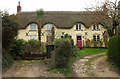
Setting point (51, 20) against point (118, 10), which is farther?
point (51, 20)

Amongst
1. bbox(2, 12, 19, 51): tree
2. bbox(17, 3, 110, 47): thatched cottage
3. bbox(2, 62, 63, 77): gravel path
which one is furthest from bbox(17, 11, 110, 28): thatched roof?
bbox(2, 62, 63, 77): gravel path

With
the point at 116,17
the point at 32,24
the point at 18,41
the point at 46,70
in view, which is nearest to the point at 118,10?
the point at 116,17

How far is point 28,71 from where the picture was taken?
8094mm

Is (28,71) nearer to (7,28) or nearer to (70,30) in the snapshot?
(7,28)

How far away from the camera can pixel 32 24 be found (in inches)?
959

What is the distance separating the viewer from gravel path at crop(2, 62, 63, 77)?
7429 mm

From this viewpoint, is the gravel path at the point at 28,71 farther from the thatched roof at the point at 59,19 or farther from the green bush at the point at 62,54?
the thatched roof at the point at 59,19

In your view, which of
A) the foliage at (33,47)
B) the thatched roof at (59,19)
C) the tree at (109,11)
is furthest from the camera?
the thatched roof at (59,19)

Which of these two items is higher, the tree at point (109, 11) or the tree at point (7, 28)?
the tree at point (109, 11)

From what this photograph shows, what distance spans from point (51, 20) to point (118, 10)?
1425 centimetres

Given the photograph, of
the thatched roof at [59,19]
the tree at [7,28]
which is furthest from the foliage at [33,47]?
the thatched roof at [59,19]

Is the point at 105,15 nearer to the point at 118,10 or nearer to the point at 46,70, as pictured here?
the point at 118,10

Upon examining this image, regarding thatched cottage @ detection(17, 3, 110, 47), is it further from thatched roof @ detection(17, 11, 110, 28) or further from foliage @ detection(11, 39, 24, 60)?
foliage @ detection(11, 39, 24, 60)

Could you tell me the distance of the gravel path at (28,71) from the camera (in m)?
7.43
